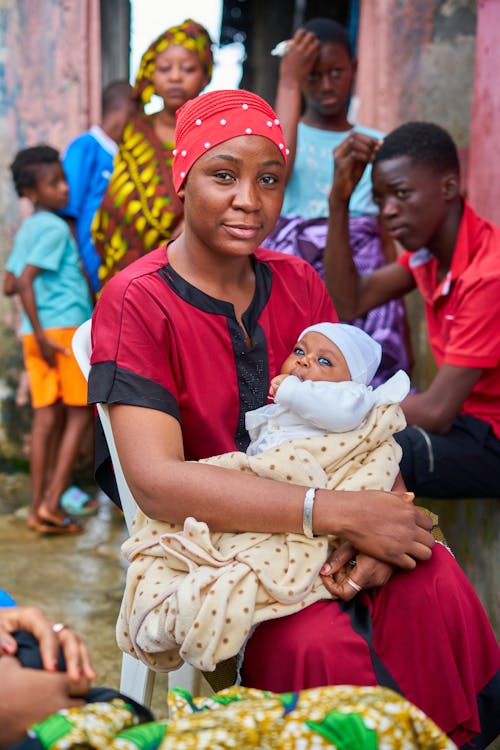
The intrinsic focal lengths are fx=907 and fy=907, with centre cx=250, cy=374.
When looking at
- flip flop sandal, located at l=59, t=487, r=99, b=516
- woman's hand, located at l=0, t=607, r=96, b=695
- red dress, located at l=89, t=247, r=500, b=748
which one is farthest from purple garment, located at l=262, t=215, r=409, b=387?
woman's hand, located at l=0, t=607, r=96, b=695

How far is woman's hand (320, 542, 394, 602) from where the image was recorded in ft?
5.90

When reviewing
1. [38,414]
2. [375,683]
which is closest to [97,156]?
[38,414]

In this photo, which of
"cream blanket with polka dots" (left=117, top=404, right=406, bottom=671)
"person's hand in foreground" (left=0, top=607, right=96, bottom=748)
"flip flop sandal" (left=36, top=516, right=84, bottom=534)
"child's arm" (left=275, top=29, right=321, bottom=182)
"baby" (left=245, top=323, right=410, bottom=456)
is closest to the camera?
"person's hand in foreground" (left=0, top=607, right=96, bottom=748)

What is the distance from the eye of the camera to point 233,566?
68.6 inches

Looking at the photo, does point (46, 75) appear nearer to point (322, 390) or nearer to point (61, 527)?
point (61, 527)

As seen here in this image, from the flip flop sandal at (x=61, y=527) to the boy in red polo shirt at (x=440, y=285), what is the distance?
1915 millimetres

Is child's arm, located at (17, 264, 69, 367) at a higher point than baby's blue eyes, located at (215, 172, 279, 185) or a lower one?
lower

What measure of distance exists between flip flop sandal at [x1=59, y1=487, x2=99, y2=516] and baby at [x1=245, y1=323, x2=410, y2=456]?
291 centimetres

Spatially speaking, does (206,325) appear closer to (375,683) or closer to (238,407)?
(238,407)

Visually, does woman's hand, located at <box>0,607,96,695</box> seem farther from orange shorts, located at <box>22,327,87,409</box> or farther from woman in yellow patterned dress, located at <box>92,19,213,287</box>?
orange shorts, located at <box>22,327,87,409</box>

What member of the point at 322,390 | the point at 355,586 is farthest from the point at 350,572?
the point at 322,390

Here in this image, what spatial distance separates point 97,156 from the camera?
475 cm

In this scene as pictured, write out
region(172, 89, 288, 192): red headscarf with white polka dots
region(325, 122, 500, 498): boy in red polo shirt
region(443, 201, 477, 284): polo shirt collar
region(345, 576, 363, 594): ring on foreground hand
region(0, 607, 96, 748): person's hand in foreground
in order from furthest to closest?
region(443, 201, 477, 284): polo shirt collar < region(325, 122, 500, 498): boy in red polo shirt < region(172, 89, 288, 192): red headscarf with white polka dots < region(345, 576, 363, 594): ring on foreground hand < region(0, 607, 96, 748): person's hand in foreground

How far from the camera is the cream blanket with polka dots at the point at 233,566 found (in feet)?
5.53
